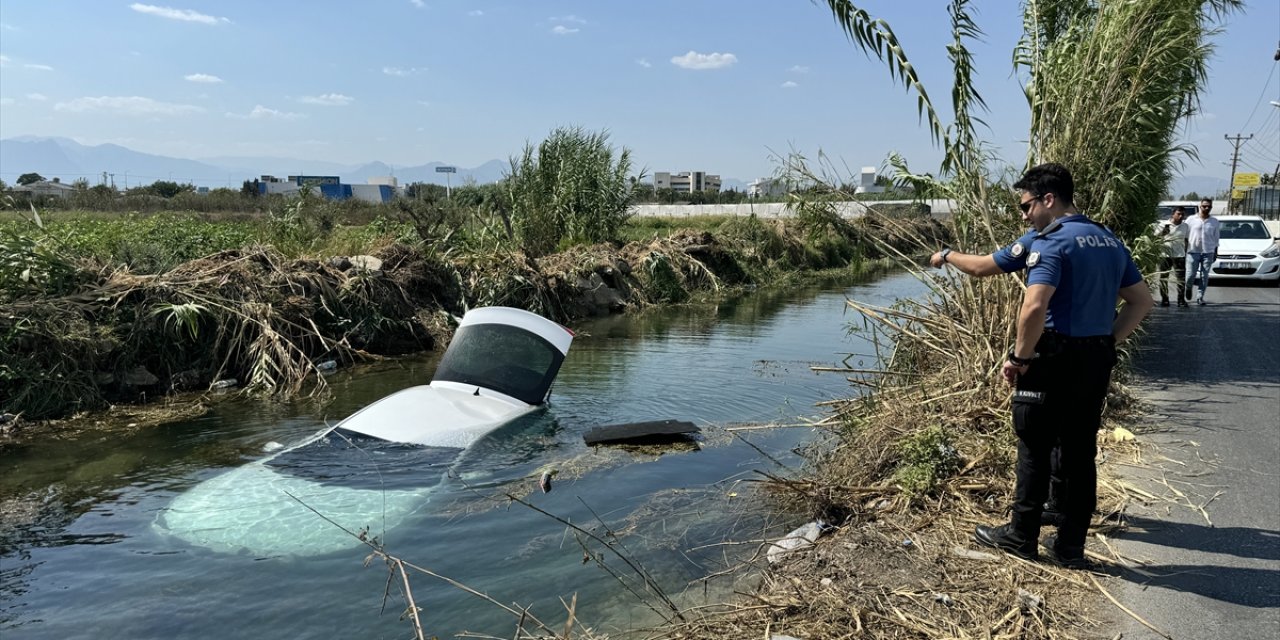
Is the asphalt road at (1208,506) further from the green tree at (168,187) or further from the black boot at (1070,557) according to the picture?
the green tree at (168,187)

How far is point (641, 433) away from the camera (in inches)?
306

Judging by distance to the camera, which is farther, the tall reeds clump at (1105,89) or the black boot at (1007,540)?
the tall reeds clump at (1105,89)

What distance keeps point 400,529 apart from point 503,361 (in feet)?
8.51

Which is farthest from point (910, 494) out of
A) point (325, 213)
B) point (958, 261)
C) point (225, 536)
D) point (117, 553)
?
point (325, 213)

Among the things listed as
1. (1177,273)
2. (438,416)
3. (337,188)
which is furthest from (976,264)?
(337,188)

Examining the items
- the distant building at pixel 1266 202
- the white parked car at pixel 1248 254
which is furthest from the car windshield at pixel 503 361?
the distant building at pixel 1266 202

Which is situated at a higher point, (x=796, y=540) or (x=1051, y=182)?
(x=1051, y=182)

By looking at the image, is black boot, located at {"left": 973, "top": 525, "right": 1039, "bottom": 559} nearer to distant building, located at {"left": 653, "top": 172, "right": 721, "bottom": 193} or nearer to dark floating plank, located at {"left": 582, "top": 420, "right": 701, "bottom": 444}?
dark floating plank, located at {"left": 582, "top": 420, "right": 701, "bottom": 444}

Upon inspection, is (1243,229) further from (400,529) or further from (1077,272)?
(400,529)

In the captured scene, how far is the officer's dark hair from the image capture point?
4.15 metres

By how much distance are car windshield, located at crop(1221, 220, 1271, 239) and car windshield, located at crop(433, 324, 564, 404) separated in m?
19.9

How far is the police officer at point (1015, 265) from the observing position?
416 centimetres

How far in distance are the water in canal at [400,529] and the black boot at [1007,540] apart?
1394mm

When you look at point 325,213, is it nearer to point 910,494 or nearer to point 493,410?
point 493,410
